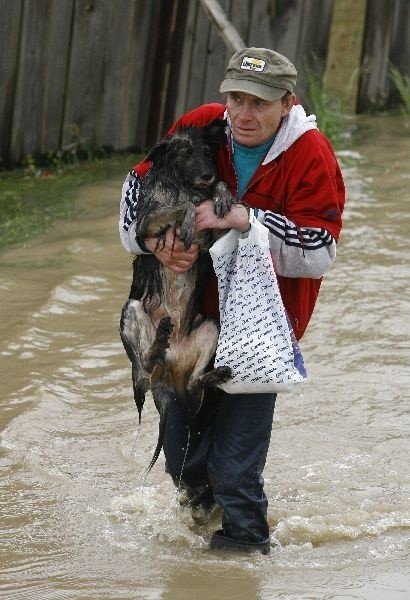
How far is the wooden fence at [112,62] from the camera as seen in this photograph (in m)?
9.77

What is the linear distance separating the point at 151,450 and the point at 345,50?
716cm

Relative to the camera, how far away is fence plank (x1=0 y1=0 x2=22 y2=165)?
9492mm

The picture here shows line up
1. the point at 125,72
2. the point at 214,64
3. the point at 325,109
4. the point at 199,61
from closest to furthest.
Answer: the point at 125,72
the point at 199,61
the point at 214,64
the point at 325,109

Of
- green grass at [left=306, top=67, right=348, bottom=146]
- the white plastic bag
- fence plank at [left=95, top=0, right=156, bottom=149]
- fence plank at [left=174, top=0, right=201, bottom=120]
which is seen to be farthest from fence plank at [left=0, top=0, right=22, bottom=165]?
the white plastic bag

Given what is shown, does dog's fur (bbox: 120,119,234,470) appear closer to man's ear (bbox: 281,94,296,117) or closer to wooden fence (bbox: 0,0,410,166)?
man's ear (bbox: 281,94,296,117)

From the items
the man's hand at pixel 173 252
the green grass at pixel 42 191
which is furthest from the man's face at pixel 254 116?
the green grass at pixel 42 191

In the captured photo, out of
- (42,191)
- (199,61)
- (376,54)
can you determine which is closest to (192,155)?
(42,191)

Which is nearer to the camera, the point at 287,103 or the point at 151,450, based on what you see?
the point at 287,103

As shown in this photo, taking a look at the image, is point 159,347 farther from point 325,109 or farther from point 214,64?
point 325,109

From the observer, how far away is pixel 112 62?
33.8ft

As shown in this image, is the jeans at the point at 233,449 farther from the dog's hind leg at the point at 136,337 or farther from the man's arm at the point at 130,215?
the man's arm at the point at 130,215

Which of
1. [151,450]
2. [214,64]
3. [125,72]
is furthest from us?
[214,64]

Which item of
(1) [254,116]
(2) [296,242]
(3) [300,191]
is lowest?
(2) [296,242]

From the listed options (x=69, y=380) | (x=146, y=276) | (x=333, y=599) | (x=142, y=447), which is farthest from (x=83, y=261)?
(x=333, y=599)
